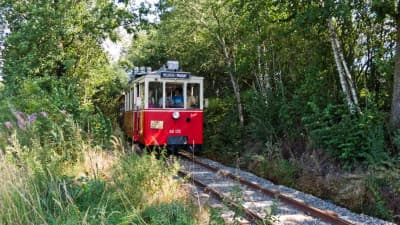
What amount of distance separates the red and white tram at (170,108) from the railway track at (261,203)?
A: 2.24m

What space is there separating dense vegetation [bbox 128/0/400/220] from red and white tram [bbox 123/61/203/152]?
134 cm

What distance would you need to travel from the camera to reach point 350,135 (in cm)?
756

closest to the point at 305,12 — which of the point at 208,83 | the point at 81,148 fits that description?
the point at 81,148

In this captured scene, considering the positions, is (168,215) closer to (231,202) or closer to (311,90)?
(231,202)

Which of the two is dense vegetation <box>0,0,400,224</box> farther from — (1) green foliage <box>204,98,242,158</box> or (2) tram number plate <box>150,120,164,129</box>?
(2) tram number plate <box>150,120,164,129</box>

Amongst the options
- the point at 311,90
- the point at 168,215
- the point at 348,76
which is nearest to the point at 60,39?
the point at 311,90

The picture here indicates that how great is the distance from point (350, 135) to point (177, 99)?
540cm

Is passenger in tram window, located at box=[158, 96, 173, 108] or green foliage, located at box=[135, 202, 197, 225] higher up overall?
passenger in tram window, located at box=[158, 96, 173, 108]

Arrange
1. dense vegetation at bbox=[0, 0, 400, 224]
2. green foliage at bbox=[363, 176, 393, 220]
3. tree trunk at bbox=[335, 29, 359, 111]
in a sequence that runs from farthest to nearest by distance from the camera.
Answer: tree trunk at bbox=[335, 29, 359, 111]
green foliage at bbox=[363, 176, 393, 220]
dense vegetation at bbox=[0, 0, 400, 224]

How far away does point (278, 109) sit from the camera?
10.8 m

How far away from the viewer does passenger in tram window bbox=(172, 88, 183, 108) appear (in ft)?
38.3

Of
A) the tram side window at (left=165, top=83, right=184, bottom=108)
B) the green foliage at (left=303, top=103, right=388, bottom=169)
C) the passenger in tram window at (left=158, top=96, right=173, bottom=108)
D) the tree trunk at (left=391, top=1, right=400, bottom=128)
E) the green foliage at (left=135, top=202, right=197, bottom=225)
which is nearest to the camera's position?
the green foliage at (left=135, top=202, right=197, bottom=225)

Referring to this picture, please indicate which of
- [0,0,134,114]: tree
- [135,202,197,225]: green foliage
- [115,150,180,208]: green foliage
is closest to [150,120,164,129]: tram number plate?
[0,0,134,114]: tree

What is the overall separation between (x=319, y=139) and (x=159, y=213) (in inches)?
198
